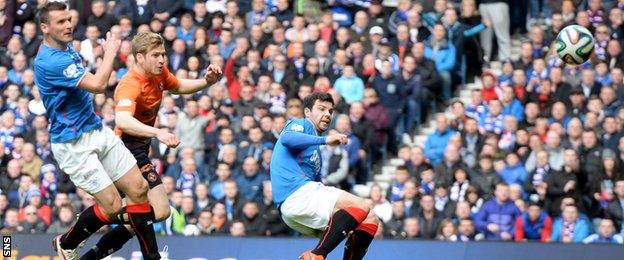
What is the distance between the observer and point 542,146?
1909 centimetres

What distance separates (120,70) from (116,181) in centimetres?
913

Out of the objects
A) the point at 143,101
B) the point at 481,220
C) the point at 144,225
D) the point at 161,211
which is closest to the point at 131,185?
the point at 144,225

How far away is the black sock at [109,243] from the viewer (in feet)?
44.7

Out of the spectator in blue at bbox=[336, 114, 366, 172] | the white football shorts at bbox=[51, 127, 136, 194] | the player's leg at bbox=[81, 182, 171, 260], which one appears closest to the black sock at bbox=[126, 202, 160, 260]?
the player's leg at bbox=[81, 182, 171, 260]

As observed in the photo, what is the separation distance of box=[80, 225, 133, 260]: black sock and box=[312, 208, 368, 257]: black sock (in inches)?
67.4

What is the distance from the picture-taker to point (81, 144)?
13.2 m

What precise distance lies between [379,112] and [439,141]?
933 millimetres

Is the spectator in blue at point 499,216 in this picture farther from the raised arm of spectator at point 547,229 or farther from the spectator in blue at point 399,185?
the spectator in blue at point 399,185

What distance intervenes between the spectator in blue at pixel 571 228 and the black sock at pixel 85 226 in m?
6.53

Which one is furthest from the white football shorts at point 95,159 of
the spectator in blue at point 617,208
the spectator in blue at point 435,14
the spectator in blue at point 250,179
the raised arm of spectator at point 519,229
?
the spectator in blue at point 435,14

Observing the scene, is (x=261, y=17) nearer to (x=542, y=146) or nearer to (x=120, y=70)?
(x=120, y=70)

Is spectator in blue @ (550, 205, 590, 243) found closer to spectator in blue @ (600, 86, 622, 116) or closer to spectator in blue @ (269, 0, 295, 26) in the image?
spectator in blue @ (600, 86, 622, 116)

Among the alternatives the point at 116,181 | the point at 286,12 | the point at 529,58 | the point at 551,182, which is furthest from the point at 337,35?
the point at 116,181

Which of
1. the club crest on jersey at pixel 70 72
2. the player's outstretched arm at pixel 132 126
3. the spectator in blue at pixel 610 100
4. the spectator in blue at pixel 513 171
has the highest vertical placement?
the club crest on jersey at pixel 70 72
